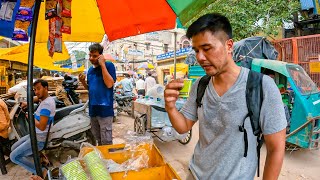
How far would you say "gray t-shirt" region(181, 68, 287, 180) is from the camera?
130 centimetres

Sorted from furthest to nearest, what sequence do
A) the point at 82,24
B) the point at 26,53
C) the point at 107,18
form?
the point at 26,53
the point at 82,24
the point at 107,18

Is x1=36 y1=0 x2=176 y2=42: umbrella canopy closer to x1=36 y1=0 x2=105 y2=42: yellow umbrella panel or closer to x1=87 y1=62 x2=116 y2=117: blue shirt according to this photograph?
x1=36 y1=0 x2=105 y2=42: yellow umbrella panel

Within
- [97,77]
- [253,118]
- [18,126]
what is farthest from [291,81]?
[18,126]

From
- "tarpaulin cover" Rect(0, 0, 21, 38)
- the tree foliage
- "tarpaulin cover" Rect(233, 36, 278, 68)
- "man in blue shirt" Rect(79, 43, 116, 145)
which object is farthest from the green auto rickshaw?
Answer: the tree foliage

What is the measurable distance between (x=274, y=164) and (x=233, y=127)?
298mm

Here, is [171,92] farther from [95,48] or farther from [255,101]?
[95,48]

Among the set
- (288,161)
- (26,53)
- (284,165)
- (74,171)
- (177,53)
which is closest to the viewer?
(74,171)

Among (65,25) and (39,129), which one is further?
(39,129)

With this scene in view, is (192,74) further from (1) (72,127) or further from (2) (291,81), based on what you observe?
(1) (72,127)

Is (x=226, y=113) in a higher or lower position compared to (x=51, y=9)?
lower

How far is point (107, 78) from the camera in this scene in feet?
11.2

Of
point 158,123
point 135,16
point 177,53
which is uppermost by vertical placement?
point 177,53

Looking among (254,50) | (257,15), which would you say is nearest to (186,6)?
(254,50)

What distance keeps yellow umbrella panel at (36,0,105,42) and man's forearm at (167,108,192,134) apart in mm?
2785
